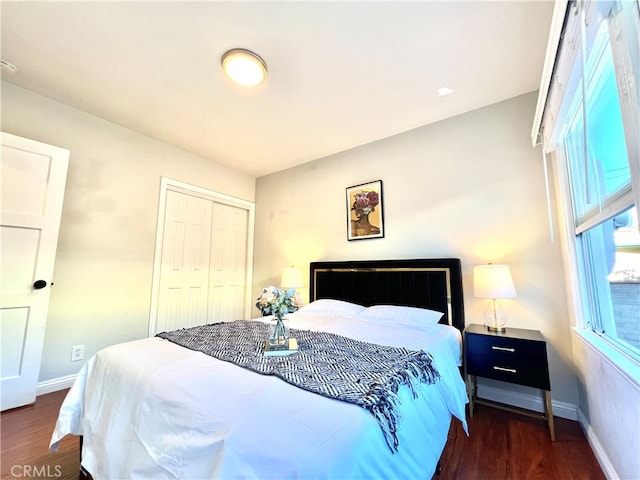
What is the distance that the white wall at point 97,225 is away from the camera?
2424 millimetres

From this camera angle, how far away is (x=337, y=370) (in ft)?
3.95

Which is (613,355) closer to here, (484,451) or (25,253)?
(484,451)

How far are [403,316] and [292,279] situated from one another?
153 cm

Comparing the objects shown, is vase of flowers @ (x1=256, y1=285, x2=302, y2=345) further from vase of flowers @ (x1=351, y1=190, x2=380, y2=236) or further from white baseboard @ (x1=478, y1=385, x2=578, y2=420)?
white baseboard @ (x1=478, y1=385, x2=578, y2=420)

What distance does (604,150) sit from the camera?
4.67 feet

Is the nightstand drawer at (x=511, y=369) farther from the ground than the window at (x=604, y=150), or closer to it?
closer to it

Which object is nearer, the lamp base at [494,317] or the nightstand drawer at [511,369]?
the nightstand drawer at [511,369]

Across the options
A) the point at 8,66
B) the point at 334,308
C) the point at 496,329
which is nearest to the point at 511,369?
the point at 496,329

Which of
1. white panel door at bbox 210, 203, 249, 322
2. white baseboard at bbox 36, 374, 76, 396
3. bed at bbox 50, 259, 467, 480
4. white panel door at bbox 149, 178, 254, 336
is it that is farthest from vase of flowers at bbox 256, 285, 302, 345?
white panel door at bbox 210, 203, 249, 322

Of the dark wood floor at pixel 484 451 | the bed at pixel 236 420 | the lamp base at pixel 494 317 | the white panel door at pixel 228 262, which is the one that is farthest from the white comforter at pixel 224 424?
the white panel door at pixel 228 262

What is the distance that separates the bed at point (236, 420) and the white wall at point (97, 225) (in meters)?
1.45

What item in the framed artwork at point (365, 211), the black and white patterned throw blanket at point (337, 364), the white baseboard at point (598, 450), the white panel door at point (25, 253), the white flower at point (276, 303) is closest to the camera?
the black and white patterned throw blanket at point (337, 364)

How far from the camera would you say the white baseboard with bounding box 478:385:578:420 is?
198 cm

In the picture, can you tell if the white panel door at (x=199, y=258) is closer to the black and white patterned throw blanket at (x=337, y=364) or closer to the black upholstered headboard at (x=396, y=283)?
the black upholstered headboard at (x=396, y=283)
